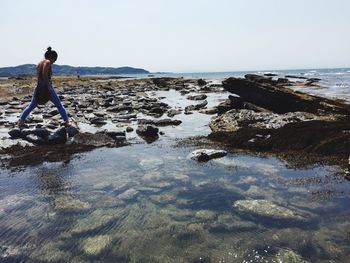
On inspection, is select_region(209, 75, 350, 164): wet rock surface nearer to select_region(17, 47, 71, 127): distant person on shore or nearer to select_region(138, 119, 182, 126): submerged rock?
select_region(138, 119, 182, 126): submerged rock

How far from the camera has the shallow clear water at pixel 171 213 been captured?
15.8ft

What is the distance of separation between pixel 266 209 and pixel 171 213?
172 centimetres

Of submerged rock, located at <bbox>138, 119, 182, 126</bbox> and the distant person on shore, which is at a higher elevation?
the distant person on shore

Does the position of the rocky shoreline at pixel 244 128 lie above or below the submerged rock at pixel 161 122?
above

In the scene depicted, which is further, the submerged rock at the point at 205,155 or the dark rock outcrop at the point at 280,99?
the dark rock outcrop at the point at 280,99

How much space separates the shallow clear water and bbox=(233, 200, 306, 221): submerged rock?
35mm

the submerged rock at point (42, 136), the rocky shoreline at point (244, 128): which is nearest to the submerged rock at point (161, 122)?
the rocky shoreline at point (244, 128)

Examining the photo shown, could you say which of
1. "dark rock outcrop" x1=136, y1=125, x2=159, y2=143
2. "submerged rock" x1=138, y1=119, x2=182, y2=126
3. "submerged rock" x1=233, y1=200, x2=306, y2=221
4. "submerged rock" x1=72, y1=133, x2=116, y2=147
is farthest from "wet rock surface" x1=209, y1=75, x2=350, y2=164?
"submerged rock" x1=233, y1=200, x2=306, y2=221

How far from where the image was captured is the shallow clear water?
189 inches

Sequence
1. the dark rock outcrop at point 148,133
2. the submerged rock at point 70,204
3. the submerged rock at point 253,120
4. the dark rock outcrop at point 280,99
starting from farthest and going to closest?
the dark rock outcrop at point 280,99
the submerged rock at point 253,120
the dark rock outcrop at point 148,133
the submerged rock at point 70,204

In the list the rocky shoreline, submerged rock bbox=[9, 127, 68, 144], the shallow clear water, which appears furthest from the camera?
submerged rock bbox=[9, 127, 68, 144]

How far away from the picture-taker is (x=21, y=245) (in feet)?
16.5

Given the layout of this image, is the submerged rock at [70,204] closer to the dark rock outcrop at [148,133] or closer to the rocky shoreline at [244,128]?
the rocky shoreline at [244,128]

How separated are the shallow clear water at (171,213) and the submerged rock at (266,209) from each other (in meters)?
0.03
